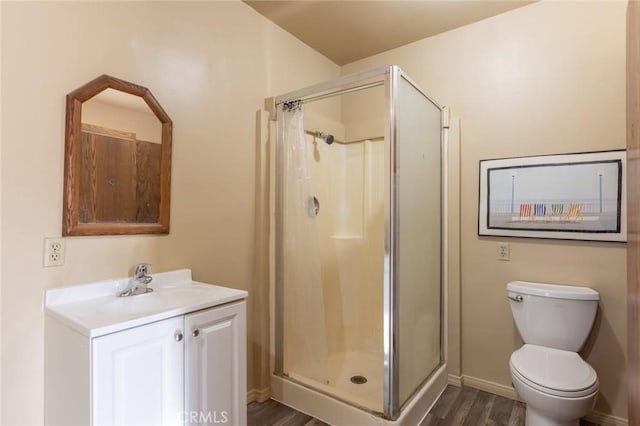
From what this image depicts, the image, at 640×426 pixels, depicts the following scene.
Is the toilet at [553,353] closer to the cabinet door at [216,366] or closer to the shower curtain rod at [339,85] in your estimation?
the cabinet door at [216,366]

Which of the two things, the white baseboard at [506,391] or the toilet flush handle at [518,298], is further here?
the toilet flush handle at [518,298]

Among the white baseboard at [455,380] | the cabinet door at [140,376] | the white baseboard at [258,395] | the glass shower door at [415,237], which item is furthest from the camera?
the white baseboard at [455,380]

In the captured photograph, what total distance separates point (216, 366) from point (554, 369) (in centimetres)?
170

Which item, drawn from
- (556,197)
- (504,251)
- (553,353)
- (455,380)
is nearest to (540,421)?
(553,353)

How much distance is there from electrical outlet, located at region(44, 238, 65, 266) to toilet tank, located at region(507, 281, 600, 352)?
2416 mm

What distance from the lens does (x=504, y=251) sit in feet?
7.38

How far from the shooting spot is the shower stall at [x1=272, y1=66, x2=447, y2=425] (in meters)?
1.78

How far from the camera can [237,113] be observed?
2.13 metres

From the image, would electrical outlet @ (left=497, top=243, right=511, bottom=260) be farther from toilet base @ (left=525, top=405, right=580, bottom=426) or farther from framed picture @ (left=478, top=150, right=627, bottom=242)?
toilet base @ (left=525, top=405, right=580, bottom=426)

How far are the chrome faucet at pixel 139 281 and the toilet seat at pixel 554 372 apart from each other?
194 centimetres

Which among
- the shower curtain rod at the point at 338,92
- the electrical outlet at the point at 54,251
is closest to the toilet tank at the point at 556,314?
the shower curtain rod at the point at 338,92

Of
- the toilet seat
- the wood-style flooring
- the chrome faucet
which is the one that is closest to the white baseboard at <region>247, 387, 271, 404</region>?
the wood-style flooring

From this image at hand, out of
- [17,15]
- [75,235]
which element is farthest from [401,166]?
[17,15]

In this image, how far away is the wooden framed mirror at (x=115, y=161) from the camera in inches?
55.8
